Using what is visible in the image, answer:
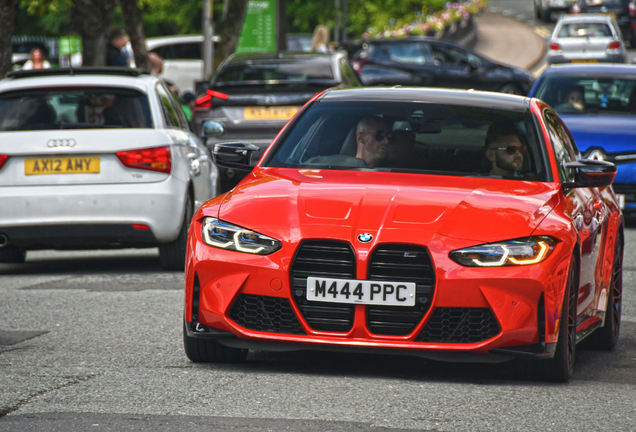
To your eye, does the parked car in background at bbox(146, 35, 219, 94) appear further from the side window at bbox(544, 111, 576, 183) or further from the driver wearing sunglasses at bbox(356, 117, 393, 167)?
the driver wearing sunglasses at bbox(356, 117, 393, 167)

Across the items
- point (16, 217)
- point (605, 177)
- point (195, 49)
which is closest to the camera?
point (605, 177)

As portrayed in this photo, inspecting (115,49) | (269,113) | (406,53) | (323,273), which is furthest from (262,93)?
(406,53)

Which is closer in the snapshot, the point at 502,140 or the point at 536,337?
the point at 536,337

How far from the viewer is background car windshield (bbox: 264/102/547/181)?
6.57 metres

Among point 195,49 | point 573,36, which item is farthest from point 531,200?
point 573,36

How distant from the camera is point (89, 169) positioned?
31.4 ft

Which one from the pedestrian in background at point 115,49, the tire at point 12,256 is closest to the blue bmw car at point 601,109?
the tire at point 12,256

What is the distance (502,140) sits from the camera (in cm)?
663

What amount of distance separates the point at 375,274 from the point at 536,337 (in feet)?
2.55

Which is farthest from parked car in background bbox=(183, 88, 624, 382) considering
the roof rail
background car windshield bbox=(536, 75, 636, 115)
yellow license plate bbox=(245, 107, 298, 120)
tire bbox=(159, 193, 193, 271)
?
yellow license plate bbox=(245, 107, 298, 120)

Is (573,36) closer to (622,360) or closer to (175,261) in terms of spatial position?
(175,261)

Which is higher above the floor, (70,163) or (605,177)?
(605,177)

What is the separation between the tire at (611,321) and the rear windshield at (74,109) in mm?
4162

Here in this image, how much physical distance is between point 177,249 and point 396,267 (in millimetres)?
4756
